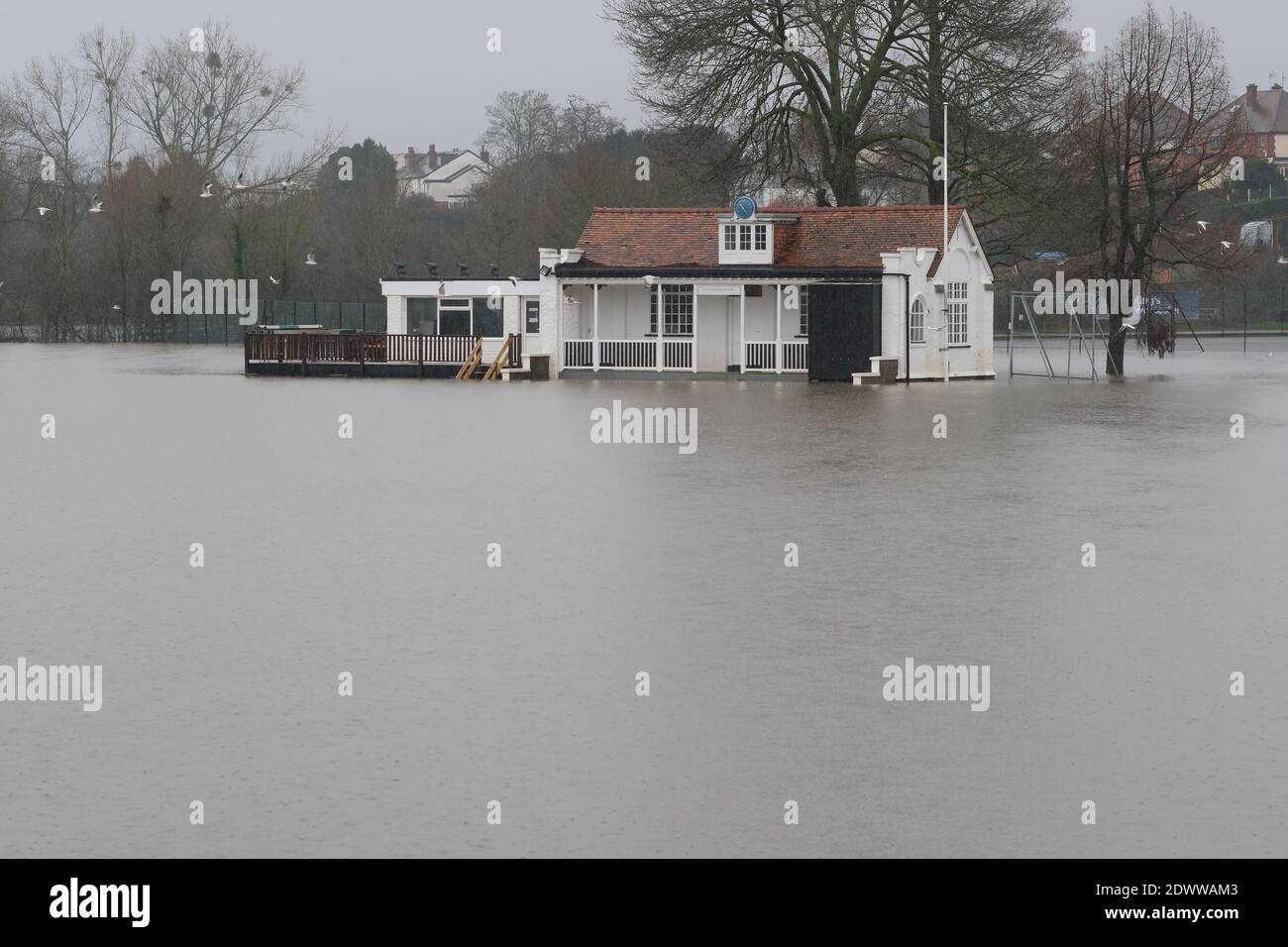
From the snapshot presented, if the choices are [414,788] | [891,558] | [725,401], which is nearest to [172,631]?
[414,788]

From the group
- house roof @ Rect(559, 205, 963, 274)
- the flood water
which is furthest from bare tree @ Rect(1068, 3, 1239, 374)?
the flood water

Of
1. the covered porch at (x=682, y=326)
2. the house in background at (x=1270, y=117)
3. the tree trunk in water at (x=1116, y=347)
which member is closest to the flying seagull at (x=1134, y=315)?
the tree trunk in water at (x=1116, y=347)

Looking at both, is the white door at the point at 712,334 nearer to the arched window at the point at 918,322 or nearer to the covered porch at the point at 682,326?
the covered porch at the point at 682,326

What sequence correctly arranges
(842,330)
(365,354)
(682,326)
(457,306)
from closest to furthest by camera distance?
(842,330) < (682,326) < (365,354) < (457,306)

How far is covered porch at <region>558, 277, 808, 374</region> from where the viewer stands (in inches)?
1941

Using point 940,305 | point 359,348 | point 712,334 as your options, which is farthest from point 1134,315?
point 359,348

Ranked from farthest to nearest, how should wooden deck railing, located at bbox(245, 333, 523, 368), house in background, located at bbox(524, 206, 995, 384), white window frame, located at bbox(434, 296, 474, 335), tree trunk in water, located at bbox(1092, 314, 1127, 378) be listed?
white window frame, located at bbox(434, 296, 474, 335) → tree trunk in water, located at bbox(1092, 314, 1127, 378) → wooden deck railing, located at bbox(245, 333, 523, 368) → house in background, located at bbox(524, 206, 995, 384)

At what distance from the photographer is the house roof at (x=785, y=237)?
158 ft

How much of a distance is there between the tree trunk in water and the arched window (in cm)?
797

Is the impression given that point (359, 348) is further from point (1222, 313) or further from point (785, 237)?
point (1222, 313)

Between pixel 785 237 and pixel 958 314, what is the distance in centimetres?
522

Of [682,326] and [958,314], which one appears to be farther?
[682,326]

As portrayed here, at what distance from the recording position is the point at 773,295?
49750mm

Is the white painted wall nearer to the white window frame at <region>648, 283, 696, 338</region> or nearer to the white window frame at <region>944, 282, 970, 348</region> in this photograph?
the white window frame at <region>944, 282, 970, 348</region>
